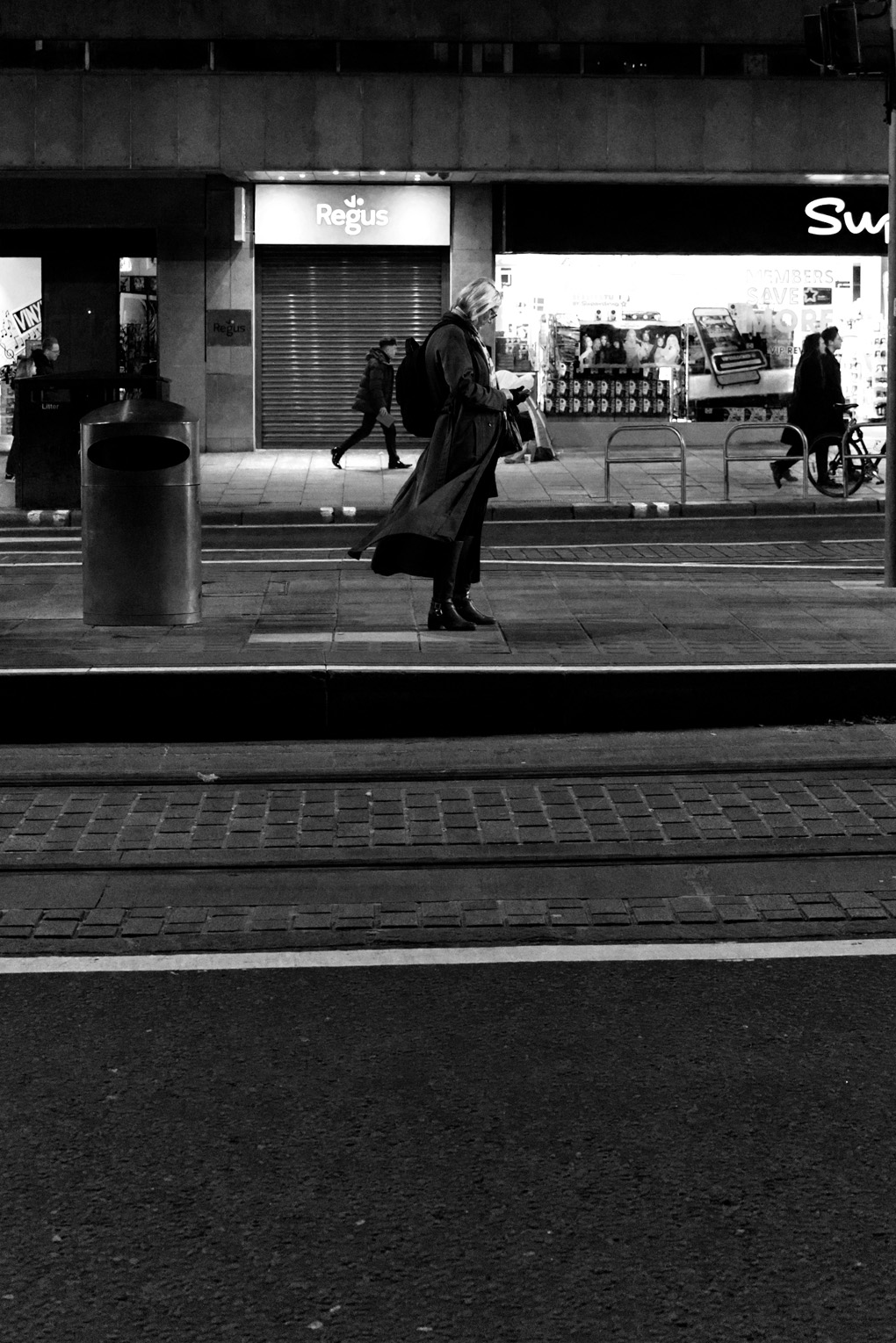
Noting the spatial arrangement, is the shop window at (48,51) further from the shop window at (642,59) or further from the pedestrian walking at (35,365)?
the shop window at (642,59)

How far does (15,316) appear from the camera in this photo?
27.5 m

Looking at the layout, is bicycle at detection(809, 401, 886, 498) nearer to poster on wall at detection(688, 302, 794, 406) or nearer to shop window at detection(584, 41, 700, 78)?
poster on wall at detection(688, 302, 794, 406)

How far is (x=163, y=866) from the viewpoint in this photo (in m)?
5.91

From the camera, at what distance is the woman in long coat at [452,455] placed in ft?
29.4

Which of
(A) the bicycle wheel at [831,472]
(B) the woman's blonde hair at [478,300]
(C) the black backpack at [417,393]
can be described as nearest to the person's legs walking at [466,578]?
(C) the black backpack at [417,393]

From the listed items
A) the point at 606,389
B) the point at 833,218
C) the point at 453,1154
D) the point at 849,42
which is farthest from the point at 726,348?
the point at 453,1154

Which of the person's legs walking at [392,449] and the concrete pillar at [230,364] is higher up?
the concrete pillar at [230,364]

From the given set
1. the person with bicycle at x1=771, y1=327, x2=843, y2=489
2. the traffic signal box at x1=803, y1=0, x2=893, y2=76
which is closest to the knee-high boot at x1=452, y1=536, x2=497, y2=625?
the traffic signal box at x1=803, y1=0, x2=893, y2=76

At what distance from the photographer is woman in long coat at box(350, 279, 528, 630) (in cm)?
896

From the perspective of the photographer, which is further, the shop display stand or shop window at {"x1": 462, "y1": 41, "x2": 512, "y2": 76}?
the shop display stand

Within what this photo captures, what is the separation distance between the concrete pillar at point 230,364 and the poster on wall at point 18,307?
277 cm

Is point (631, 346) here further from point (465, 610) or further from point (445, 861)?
point (445, 861)

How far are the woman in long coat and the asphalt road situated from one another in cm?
445

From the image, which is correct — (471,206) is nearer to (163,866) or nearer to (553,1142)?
(163,866)
